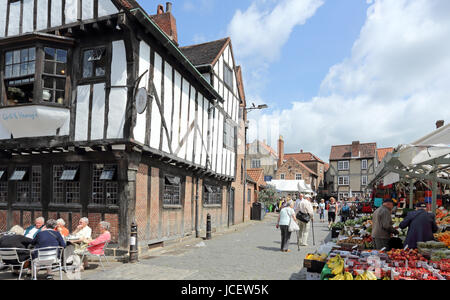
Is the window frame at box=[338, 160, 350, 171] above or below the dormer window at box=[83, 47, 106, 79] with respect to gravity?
below

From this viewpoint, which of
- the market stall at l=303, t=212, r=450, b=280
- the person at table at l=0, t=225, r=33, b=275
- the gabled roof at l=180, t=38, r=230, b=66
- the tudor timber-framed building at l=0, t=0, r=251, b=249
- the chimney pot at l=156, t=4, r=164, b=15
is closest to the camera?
the market stall at l=303, t=212, r=450, b=280

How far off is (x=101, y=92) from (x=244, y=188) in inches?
584

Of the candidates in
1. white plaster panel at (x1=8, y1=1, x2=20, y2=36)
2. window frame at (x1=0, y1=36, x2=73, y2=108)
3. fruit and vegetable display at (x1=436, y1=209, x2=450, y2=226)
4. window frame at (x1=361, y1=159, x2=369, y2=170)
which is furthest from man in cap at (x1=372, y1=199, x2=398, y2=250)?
Result: window frame at (x1=361, y1=159, x2=369, y2=170)

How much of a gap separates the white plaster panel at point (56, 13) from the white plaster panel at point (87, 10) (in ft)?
3.08

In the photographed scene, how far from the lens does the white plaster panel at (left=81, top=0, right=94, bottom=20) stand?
32.3 feet

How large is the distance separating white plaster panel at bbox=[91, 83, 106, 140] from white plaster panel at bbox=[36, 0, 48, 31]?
3.04 metres

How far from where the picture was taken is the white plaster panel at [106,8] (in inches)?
374

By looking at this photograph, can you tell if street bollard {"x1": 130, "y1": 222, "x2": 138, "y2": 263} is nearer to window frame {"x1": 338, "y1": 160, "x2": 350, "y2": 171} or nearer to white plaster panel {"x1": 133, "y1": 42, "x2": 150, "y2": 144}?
white plaster panel {"x1": 133, "y1": 42, "x2": 150, "y2": 144}

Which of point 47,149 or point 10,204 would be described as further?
point 10,204

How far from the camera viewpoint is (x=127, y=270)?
8.13 metres

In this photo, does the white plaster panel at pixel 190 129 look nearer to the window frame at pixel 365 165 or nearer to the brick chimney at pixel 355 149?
the window frame at pixel 365 165
